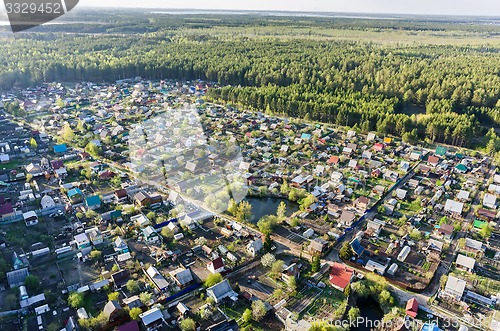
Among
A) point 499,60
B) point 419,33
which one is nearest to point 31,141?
point 499,60

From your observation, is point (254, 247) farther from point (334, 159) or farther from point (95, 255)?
point (334, 159)

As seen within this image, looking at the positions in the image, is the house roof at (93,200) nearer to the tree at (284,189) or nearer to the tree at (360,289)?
the tree at (284,189)

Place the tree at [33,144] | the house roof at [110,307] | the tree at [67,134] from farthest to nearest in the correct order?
the tree at [67,134]
the tree at [33,144]
the house roof at [110,307]

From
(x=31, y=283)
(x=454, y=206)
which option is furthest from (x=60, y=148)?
(x=454, y=206)

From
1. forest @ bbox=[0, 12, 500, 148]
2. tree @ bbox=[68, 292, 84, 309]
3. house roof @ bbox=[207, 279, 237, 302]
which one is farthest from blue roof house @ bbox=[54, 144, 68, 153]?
house roof @ bbox=[207, 279, 237, 302]

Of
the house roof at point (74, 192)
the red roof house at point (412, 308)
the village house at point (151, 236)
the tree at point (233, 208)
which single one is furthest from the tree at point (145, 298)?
the red roof house at point (412, 308)

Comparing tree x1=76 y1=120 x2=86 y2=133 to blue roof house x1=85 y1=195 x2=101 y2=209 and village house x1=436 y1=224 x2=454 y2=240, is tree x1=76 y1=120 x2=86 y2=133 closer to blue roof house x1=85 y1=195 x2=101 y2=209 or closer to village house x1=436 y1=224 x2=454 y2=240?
blue roof house x1=85 y1=195 x2=101 y2=209
